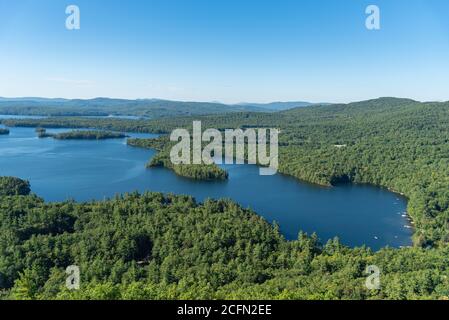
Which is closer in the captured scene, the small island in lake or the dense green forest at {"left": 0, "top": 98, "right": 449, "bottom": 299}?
the dense green forest at {"left": 0, "top": 98, "right": 449, "bottom": 299}

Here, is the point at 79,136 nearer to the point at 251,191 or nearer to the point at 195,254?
the point at 251,191

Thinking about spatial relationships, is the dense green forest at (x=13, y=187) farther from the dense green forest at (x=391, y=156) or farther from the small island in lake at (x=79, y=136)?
the small island in lake at (x=79, y=136)

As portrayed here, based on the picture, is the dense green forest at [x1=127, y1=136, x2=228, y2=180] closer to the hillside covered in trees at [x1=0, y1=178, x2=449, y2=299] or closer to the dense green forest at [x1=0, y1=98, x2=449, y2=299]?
the dense green forest at [x1=0, y1=98, x2=449, y2=299]

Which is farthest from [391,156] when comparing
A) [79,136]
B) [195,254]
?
[79,136]

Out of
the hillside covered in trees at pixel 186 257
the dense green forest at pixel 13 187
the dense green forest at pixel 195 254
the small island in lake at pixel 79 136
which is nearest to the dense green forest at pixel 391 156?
the dense green forest at pixel 195 254

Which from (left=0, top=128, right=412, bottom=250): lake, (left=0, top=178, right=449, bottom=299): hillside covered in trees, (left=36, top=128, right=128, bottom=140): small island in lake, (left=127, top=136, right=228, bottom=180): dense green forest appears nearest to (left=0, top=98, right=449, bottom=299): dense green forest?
(left=0, top=178, right=449, bottom=299): hillside covered in trees

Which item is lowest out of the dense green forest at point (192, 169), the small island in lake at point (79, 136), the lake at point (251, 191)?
the lake at point (251, 191)

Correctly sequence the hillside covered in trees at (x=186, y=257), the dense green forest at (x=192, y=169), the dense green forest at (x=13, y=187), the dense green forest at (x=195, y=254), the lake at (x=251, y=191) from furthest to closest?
the dense green forest at (x=192, y=169)
the dense green forest at (x=13, y=187)
the lake at (x=251, y=191)
the hillside covered in trees at (x=186, y=257)
the dense green forest at (x=195, y=254)

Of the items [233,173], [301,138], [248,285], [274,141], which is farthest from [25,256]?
[301,138]

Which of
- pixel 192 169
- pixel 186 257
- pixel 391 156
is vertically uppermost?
pixel 391 156
